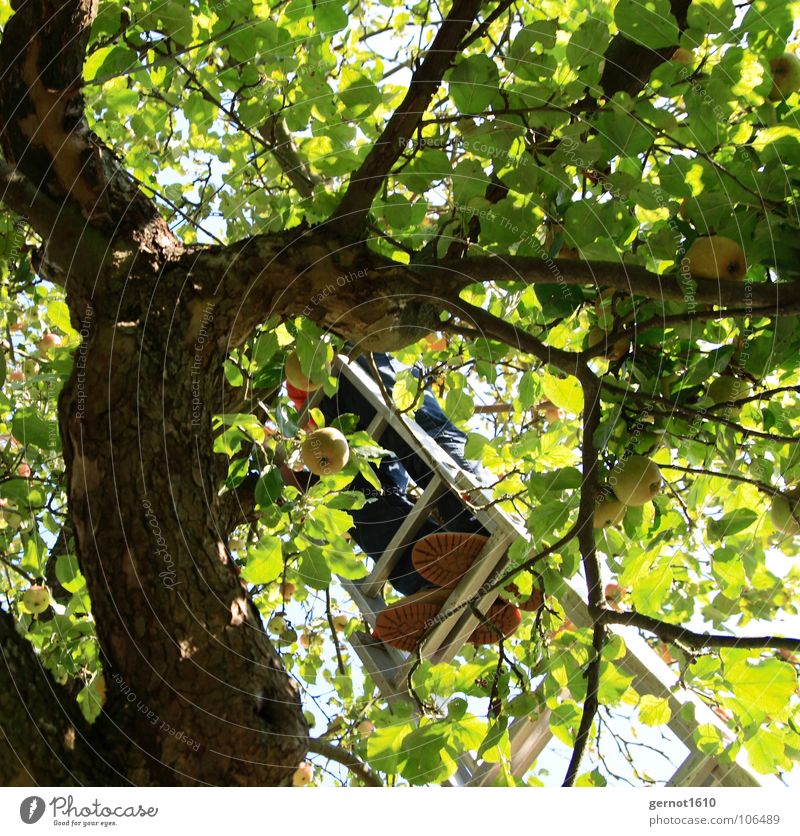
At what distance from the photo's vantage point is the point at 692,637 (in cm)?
131

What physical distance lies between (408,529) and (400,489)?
11.5 inches

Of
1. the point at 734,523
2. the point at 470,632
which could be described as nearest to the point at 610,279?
the point at 734,523

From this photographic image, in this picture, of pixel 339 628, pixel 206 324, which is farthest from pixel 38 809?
pixel 339 628

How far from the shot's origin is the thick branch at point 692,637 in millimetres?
1276

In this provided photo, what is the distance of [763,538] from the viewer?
1.86m

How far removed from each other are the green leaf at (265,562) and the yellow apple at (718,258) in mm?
860

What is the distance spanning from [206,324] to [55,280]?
426 mm

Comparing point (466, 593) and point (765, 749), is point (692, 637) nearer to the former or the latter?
point (765, 749)

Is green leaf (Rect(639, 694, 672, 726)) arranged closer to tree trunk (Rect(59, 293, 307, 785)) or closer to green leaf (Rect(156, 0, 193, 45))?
tree trunk (Rect(59, 293, 307, 785))

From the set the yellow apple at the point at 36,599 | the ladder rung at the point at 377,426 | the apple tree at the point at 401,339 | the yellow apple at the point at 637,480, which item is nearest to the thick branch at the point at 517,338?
the apple tree at the point at 401,339

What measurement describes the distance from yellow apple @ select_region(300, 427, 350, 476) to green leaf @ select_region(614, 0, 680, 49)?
35.5 inches

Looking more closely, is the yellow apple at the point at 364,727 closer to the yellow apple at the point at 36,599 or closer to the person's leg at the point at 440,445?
the person's leg at the point at 440,445

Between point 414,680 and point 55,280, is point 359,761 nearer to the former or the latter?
point 414,680

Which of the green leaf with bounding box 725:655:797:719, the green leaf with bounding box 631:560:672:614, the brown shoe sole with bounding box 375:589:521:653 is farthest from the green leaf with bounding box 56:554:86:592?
the green leaf with bounding box 725:655:797:719
